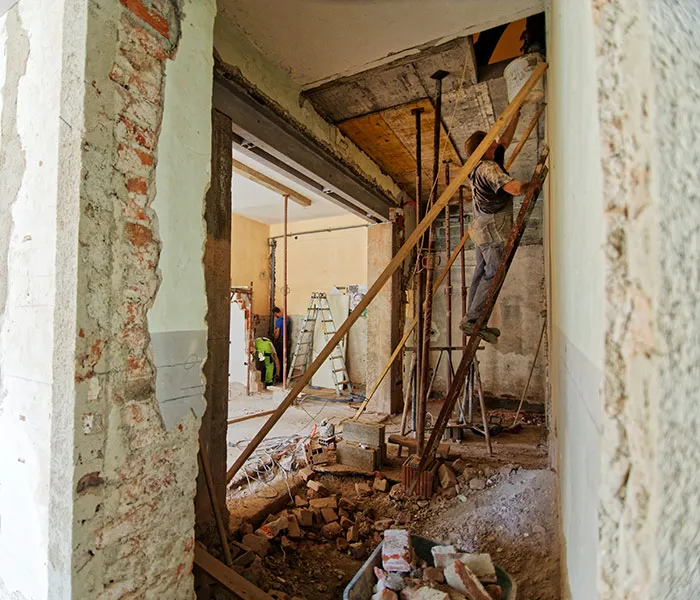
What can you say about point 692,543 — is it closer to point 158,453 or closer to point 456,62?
point 158,453

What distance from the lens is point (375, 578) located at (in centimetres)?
168

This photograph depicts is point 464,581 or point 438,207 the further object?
point 438,207

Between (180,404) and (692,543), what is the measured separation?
5.02 feet

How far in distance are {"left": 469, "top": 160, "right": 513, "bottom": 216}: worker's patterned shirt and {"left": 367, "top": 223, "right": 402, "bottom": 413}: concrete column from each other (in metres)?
2.23

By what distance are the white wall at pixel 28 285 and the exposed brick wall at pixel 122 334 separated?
0.46ft

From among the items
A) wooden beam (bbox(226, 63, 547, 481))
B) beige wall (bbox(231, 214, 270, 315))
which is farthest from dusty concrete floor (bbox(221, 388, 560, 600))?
beige wall (bbox(231, 214, 270, 315))

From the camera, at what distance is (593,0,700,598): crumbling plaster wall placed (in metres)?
0.30

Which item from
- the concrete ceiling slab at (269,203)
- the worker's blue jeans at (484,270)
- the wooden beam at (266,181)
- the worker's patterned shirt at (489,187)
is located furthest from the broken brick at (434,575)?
the concrete ceiling slab at (269,203)

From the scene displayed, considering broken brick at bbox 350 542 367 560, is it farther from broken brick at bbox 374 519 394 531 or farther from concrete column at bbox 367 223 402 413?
concrete column at bbox 367 223 402 413

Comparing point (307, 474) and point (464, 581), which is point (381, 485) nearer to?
point (307, 474)

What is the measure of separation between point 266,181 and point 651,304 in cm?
609

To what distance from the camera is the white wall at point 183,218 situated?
1.41 metres

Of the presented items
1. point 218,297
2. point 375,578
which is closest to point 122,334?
point 218,297

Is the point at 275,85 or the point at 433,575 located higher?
the point at 275,85
